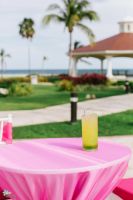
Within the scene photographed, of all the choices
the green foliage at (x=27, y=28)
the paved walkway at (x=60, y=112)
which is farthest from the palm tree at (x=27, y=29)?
the paved walkway at (x=60, y=112)

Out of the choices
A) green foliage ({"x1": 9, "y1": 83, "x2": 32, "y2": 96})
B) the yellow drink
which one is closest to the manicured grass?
the yellow drink

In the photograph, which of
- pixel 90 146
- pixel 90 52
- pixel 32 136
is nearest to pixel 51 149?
pixel 90 146

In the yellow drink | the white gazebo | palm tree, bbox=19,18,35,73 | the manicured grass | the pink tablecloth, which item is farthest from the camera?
palm tree, bbox=19,18,35,73

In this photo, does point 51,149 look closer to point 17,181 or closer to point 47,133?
point 17,181

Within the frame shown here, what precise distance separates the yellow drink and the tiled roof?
3295 cm

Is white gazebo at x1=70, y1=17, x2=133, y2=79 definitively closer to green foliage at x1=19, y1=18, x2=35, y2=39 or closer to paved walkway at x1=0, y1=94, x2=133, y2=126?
paved walkway at x1=0, y1=94, x2=133, y2=126

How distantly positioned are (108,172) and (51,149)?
742 mm

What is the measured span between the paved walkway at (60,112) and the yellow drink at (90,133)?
28.2ft

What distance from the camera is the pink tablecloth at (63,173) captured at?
3.34m

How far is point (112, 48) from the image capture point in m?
36.9

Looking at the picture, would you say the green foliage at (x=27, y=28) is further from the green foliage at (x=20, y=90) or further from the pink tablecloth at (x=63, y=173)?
the pink tablecloth at (x=63, y=173)

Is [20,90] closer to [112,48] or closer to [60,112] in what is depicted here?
[60,112]

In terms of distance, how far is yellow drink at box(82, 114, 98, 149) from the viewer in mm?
3961

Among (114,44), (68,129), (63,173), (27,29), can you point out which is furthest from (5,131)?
(27,29)
